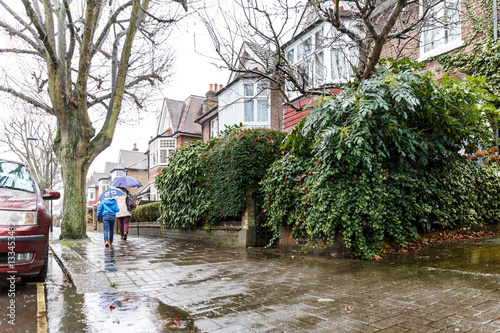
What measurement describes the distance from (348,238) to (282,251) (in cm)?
204

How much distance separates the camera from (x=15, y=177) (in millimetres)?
5215

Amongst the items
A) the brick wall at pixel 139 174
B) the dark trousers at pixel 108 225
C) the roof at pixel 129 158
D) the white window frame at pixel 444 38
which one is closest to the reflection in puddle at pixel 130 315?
the dark trousers at pixel 108 225

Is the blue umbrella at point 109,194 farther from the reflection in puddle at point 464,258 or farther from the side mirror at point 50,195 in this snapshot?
the reflection in puddle at point 464,258

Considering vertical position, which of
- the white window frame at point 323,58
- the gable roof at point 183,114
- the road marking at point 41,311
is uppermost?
the gable roof at point 183,114

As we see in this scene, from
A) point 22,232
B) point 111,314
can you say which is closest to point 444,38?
point 111,314

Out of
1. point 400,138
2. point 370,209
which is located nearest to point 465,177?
point 400,138

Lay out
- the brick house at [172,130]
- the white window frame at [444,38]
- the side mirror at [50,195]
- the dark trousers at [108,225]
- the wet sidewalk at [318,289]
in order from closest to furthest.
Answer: the wet sidewalk at [318,289] → the side mirror at [50,195] → the dark trousers at [108,225] → the white window frame at [444,38] → the brick house at [172,130]

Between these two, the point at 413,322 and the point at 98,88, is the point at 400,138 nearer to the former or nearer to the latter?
the point at 413,322

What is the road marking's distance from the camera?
3.16 metres

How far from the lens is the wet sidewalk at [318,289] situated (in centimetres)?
305

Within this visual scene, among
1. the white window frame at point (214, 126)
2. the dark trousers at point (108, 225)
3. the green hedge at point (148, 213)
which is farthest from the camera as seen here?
the white window frame at point (214, 126)

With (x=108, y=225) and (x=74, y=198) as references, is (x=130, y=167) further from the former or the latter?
(x=108, y=225)

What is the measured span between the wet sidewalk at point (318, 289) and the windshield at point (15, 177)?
148 cm

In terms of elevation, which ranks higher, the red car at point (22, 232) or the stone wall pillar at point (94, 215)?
the red car at point (22, 232)
